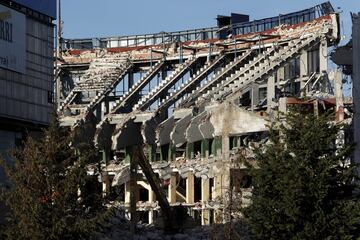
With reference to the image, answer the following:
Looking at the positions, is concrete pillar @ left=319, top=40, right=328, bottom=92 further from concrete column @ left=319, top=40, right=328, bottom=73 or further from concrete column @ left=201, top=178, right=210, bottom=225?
concrete column @ left=201, top=178, right=210, bottom=225

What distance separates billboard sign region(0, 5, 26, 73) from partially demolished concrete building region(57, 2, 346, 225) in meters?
11.0

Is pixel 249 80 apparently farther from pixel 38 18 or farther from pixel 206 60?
pixel 38 18

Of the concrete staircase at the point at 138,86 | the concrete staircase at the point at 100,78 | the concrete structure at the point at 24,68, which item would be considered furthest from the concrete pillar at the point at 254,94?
the concrete structure at the point at 24,68

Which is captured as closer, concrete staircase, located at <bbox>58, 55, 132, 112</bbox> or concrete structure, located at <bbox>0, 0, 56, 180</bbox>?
concrete structure, located at <bbox>0, 0, 56, 180</bbox>

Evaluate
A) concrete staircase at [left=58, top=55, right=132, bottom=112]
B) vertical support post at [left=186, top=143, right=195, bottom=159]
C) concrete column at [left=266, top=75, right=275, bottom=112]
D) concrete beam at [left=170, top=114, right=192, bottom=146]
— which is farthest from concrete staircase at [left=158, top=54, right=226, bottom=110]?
vertical support post at [left=186, top=143, right=195, bottom=159]

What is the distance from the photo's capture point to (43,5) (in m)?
67.8

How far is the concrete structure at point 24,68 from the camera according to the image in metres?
63.4

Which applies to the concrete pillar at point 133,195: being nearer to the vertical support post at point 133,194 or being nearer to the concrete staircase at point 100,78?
the vertical support post at point 133,194

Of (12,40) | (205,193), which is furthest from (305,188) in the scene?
(205,193)

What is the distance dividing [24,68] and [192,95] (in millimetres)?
37452

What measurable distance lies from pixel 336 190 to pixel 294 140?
252cm

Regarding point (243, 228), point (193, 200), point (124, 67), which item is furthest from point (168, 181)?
point (243, 228)

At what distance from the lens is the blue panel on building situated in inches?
2586

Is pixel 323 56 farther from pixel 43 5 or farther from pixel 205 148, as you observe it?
pixel 43 5
